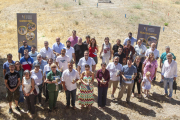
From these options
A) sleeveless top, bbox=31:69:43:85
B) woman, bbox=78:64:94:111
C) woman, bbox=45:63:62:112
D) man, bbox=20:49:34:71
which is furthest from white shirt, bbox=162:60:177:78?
man, bbox=20:49:34:71

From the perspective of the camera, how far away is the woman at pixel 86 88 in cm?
649

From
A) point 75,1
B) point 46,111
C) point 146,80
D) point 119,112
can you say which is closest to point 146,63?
point 146,80

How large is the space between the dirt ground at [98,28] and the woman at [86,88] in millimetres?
472

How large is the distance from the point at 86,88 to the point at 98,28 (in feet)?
46.4

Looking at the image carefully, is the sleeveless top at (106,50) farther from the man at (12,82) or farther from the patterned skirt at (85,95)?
the man at (12,82)

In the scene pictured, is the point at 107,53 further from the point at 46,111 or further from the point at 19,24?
the point at 19,24

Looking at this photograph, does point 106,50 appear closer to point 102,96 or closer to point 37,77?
point 102,96

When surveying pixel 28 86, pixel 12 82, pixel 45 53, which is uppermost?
pixel 45 53

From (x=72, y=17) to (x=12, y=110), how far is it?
56.4ft

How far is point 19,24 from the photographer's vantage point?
10656mm

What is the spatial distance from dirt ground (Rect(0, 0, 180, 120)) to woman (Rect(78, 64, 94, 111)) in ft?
1.55

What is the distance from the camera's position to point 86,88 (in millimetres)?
6551

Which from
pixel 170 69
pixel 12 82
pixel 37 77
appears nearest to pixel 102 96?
pixel 37 77

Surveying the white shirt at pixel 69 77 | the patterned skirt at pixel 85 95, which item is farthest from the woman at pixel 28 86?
the patterned skirt at pixel 85 95
